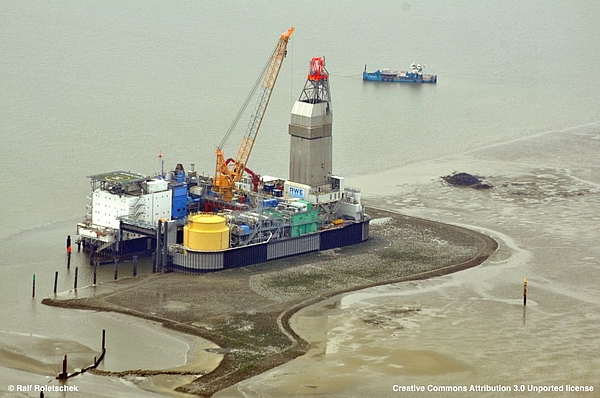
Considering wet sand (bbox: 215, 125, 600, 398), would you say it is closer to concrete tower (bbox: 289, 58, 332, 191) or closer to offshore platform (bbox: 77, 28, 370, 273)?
offshore platform (bbox: 77, 28, 370, 273)

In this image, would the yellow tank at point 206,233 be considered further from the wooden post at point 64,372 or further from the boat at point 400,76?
the boat at point 400,76

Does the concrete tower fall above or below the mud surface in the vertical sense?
above

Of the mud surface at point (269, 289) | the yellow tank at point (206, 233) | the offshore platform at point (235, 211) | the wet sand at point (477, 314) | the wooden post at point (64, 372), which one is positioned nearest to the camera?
the wooden post at point (64, 372)

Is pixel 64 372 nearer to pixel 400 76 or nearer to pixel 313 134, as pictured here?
pixel 313 134

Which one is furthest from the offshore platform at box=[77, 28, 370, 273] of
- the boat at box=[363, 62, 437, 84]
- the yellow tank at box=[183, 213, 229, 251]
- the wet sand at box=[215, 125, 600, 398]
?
the boat at box=[363, 62, 437, 84]

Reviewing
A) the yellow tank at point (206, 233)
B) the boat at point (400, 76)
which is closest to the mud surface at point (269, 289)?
the yellow tank at point (206, 233)

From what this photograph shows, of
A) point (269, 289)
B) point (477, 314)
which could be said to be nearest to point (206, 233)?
point (269, 289)
